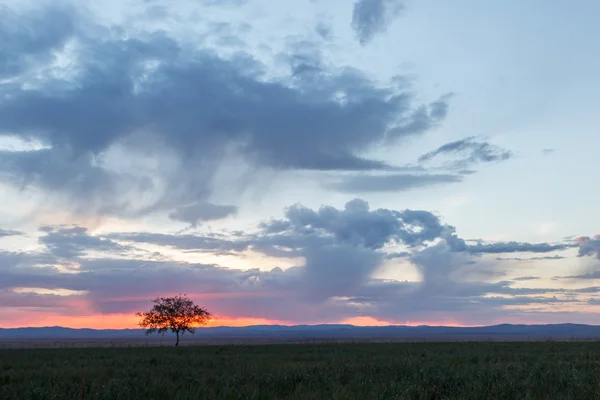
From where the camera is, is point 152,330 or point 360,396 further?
point 152,330

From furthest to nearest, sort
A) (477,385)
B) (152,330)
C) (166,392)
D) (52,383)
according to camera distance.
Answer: (152,330), (52,383), (477,385), (166,392)

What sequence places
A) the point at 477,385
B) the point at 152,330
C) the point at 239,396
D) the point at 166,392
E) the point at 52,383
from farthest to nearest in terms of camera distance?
the point at 152,330 < the point at 52,383 < the point at 477,385 < the point at 166,392 < the point at 239,396

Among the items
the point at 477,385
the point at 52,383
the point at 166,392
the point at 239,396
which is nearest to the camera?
the point at 239,396

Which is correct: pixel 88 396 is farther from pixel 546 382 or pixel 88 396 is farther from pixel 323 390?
A: pixel 546 382

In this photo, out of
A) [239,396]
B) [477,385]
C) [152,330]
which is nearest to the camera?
[239,396]

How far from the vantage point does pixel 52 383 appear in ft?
56.0

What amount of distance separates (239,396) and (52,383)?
7.20 metres

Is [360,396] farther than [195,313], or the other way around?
[195,313]

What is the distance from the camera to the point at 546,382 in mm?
17516

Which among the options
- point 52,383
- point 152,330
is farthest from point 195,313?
point 52,383

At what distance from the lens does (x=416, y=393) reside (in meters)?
15.0

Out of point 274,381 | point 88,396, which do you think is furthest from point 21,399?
point 274,381

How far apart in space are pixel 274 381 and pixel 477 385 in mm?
6217

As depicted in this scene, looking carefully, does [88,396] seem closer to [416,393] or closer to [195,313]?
[416,393]
